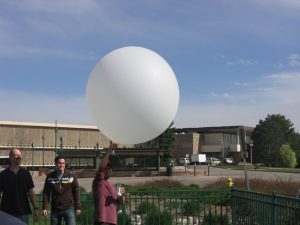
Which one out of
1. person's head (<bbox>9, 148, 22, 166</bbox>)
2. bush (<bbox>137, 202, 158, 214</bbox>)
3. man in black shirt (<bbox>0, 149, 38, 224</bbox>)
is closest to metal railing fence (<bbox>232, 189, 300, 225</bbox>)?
bush (<bbox>137, 202, 158, 214</bbox>)

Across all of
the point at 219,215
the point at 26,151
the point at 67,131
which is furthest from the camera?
the point at 67,131

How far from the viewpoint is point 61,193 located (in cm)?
811

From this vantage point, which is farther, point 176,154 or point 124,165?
point 176,154

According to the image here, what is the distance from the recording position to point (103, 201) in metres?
7.55

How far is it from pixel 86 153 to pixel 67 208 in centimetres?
5254

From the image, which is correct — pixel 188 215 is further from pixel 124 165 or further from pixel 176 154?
pixel 176 154

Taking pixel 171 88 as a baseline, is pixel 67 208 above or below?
below

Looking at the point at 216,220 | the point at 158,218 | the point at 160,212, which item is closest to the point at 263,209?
the point at 216,220

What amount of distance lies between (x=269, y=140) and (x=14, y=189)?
99.1 meters

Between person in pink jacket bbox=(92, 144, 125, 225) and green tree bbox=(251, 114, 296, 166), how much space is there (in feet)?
304

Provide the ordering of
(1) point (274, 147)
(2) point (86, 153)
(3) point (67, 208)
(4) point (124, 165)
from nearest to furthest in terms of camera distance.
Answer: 1. (3) point (67, 208)
2. (4) point (124, 165)
3. (2) point (86, 153)
4. (1) point (274, 147)

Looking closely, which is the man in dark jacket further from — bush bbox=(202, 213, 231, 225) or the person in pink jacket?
bush bbox=(202, 213, 231, 225)

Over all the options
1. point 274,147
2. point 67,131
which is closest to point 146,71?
point 67,131

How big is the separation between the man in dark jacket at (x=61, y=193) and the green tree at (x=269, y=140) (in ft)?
303
